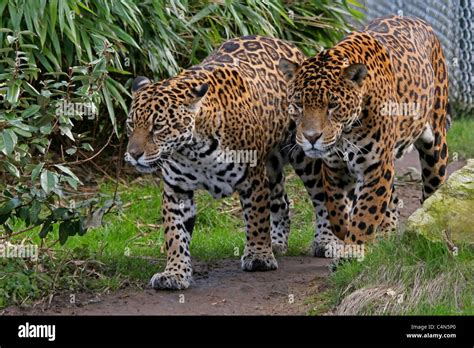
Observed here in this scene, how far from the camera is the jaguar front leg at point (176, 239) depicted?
8.56 meters

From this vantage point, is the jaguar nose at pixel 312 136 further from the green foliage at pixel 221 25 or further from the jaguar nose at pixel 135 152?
the green foliage at pixel 221 25

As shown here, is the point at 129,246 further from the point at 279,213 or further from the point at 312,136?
the point at 312,136

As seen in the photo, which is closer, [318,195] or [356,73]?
[356,73]

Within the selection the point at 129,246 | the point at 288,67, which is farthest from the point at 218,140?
the point at 129,246

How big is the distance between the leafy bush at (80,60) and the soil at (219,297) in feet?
1.89

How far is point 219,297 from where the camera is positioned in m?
8.39

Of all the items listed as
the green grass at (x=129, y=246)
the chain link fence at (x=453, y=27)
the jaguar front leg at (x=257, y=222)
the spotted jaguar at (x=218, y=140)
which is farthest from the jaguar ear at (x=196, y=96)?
the chain link fence at (x=453, y=27)

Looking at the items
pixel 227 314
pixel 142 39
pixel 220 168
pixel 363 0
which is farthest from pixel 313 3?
pixel 227 314

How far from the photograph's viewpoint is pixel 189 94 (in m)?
8.38

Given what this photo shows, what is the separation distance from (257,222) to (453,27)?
8.02 metres

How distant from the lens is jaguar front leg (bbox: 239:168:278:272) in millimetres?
8930

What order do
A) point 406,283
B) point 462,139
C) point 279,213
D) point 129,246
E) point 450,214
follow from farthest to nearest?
point 462,139, point 129,246, point 279,213, point 450,214, point 406,283

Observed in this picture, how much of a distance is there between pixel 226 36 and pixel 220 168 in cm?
413

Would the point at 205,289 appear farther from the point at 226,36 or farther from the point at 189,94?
the point at 226,36
